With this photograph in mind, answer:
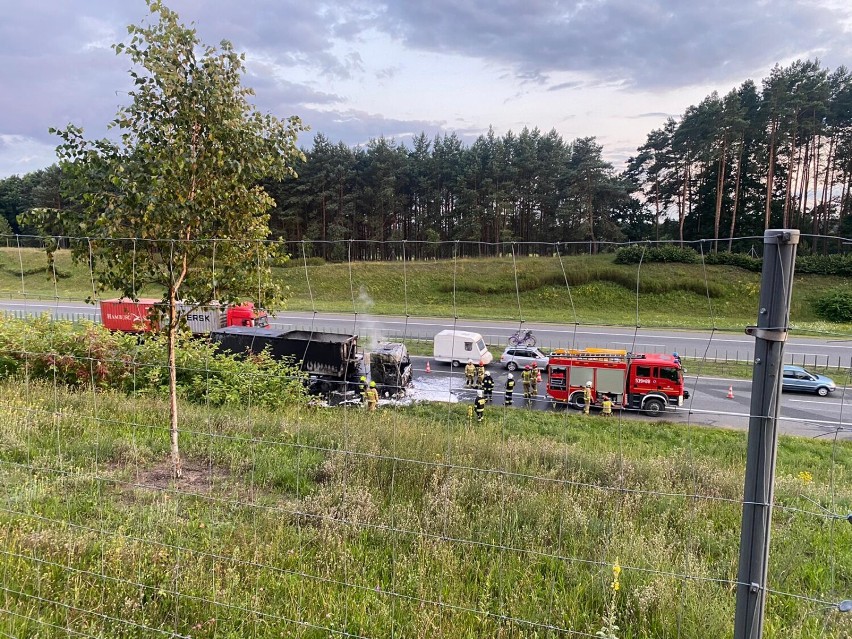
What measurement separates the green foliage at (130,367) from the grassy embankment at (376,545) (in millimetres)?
3384

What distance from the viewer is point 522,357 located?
17609mm

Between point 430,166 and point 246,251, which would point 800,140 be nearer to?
point 430,166

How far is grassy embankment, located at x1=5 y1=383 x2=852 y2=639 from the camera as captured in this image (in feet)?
10.2

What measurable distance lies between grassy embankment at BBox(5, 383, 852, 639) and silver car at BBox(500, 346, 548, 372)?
11.4m

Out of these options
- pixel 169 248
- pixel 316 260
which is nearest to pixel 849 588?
pixel 169 248

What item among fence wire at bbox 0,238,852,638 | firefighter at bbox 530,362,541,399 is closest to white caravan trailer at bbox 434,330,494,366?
firefighter at bbox 530,362,541,399

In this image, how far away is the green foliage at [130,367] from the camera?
938cm

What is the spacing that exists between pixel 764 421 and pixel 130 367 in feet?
36.3

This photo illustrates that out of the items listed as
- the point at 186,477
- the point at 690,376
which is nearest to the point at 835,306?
the point at 186,477

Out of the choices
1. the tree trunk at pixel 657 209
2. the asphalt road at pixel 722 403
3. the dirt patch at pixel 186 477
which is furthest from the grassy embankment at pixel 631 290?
the tree trunk at pixel 657 209

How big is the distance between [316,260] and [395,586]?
17921mm

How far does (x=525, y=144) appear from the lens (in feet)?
124

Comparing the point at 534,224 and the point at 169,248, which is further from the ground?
the point at 534,224

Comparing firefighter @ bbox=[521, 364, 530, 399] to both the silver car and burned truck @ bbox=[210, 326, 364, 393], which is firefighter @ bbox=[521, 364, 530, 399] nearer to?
the silver car
